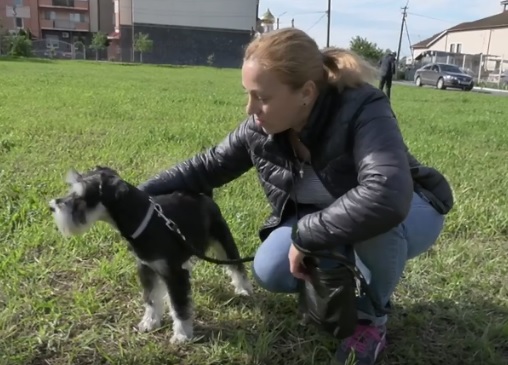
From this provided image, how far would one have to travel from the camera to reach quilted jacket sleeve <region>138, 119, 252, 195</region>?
2.69 m

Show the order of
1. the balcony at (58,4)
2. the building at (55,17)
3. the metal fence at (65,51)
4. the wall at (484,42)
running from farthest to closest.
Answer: the balcony at (58,4), the building at (55,17), the metal fence at (65,51), the wall at (484,42)

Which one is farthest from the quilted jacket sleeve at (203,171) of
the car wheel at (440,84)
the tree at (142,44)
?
the tree at (142,44)

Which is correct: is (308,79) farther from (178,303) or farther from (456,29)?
(456,29)

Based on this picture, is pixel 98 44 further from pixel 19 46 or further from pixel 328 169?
pixel 328 169

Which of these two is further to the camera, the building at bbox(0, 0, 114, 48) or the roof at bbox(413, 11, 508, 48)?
the building at bbox(0, 0, 114, 48)

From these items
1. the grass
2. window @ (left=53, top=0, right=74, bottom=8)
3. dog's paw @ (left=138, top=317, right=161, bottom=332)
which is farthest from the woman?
window @ (left=53, top=0, right=74, bottom=8)

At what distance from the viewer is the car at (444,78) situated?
27984 millimetres

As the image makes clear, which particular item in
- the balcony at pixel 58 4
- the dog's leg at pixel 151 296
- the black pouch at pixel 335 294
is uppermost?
the balcony at pixel 58 4

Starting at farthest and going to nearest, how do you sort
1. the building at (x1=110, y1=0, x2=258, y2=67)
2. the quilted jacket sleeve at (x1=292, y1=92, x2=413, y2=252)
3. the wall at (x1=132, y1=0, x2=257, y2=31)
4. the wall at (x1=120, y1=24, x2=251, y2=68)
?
the wall at (x1=132, y1=0, x2=257, y2=31) → the building at (x1=110, y1=0, x2=258, y2=67) → the wall at (x1=120, y1=24, x2=251, y2=68) → the quilted jacket sleeve at (x1=292, y1=92, x2=413, y2=252)

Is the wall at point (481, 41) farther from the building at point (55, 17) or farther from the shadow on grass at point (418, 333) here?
the shadow on grass at point (418, 333)

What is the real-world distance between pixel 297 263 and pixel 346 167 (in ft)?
1.42

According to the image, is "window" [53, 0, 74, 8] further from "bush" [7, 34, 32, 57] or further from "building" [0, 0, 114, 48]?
"bush" [7, 34, 32, 57]

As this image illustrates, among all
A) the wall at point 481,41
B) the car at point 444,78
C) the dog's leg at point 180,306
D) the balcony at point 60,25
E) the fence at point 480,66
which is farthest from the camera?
the balcony at point 60,25

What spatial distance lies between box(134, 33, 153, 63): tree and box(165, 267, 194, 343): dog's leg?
58.1 m
